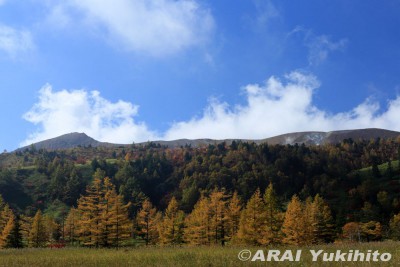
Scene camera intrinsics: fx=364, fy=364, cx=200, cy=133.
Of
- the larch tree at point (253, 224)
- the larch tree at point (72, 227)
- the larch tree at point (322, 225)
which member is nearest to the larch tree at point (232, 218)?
the larch tree at point (253, 224)

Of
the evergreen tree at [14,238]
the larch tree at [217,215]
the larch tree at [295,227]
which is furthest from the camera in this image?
the evergreen tree at [14,238]

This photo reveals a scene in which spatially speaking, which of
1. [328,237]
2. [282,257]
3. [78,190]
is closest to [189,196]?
[78,190]

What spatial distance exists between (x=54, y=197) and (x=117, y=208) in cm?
14500

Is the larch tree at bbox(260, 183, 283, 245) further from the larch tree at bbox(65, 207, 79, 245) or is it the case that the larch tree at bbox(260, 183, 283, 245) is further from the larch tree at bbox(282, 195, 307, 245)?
the larch tree at bbox(65, 207, 79, 245)

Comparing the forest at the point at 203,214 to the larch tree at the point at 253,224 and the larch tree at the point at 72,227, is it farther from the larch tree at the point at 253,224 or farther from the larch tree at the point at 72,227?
the larch tree at the point at 72,227

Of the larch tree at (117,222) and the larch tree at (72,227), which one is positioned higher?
the larch tree at (117,222)

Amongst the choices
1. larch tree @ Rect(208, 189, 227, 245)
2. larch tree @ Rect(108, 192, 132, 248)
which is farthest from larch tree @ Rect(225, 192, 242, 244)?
larch tree @ Rect(108, 192, 132, 248)

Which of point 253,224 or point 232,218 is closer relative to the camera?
point 253,224

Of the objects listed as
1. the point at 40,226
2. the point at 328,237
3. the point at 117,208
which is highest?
the point at 117,208

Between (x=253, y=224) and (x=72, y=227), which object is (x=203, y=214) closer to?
(x=253, y=224)

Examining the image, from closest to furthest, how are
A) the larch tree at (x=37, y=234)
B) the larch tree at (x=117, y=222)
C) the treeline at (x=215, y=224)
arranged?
1. the larch tree at (x=117, y=222)
2. the treeline at (x=215, y=224)
3. the larch tree at (x=37, y=234)

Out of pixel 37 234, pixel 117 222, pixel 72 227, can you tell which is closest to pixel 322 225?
pixel 117 222

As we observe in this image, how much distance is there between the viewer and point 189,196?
170125mm

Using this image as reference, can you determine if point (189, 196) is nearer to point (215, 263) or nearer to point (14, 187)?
point (14, 187)
